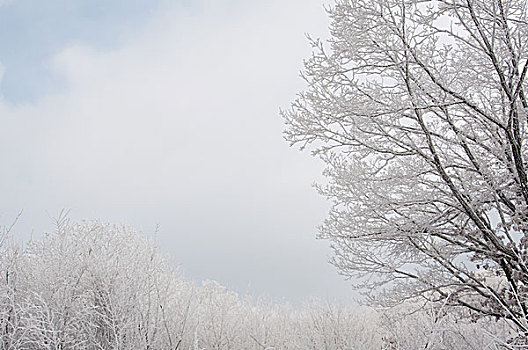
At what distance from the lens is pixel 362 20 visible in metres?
4.12

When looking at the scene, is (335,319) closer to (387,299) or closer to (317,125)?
(387,299)

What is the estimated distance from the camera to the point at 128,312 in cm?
488

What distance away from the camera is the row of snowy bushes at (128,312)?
15.3 ft

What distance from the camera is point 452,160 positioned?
433 centimetres

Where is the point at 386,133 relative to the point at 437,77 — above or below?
below

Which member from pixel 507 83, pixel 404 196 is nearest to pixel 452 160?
pixel 404 196

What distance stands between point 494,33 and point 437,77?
625 mm

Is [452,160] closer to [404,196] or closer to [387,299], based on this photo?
[404,196]

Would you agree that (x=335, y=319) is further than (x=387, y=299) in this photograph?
Yes

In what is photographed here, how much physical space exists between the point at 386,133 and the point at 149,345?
323 centimetres

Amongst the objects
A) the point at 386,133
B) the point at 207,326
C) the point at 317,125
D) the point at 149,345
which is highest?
the point at 317,125

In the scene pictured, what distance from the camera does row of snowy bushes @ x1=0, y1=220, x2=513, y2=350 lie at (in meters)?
4.68

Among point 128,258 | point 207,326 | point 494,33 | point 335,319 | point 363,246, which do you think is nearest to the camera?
point 494,33

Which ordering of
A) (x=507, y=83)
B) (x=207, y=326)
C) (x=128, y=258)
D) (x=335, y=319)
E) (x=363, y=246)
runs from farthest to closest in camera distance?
(x=335, y=319)
(x=207, y=326)
(x=128, y=258)
(x=363, y=246)
(x=507, y=83)
